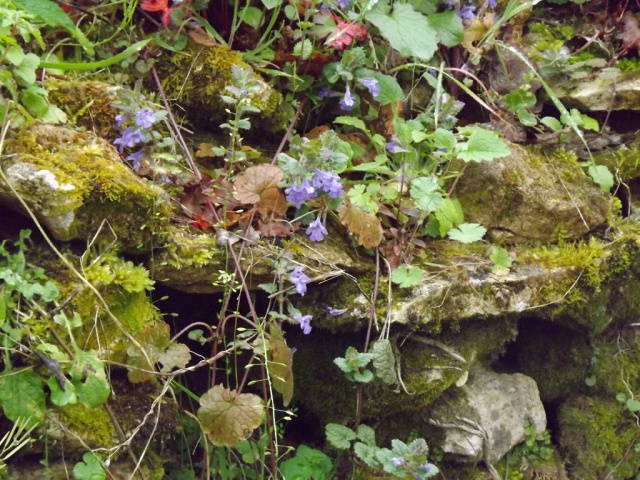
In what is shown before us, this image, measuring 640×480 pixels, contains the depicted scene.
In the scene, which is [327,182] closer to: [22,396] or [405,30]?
[405,30]

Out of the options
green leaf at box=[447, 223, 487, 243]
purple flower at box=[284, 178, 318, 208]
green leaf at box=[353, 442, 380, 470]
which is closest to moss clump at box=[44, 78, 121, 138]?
purple flower at box=[284, 178, 318, 208]

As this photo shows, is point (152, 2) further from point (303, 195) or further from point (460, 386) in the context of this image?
point (460, 386)

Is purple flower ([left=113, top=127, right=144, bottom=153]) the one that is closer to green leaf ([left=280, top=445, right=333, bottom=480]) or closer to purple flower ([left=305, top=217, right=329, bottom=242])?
purple flower ([left=305, top=217, right=329, bottom=242])

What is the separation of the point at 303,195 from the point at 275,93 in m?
0.60

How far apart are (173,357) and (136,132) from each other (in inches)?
30.9

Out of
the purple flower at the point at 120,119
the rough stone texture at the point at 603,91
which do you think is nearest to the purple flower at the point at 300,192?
the purple flower at the point at 120,119

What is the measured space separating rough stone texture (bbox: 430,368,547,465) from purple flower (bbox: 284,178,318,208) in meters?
1.12

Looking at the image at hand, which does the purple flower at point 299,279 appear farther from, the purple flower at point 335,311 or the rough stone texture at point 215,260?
the purple flower at point 335,311

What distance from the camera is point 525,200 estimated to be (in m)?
2.72

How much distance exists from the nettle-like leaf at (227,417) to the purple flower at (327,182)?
75 cm

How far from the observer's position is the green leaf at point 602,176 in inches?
111

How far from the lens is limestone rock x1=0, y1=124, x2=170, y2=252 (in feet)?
5.88

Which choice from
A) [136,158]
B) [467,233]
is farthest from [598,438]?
[136,158]

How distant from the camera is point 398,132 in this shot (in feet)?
8.18
